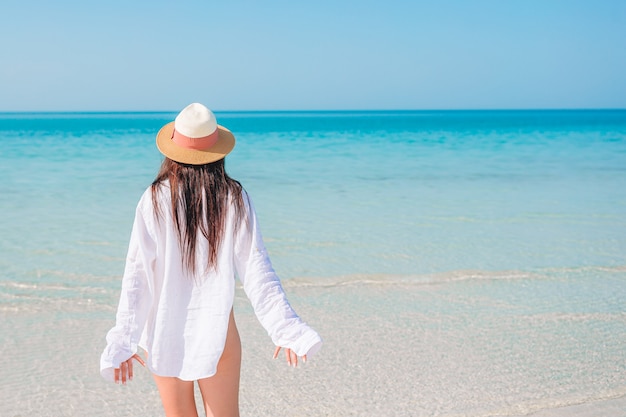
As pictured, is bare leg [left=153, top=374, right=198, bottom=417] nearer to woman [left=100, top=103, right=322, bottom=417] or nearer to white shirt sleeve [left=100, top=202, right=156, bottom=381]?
woman [left=100, top=103, right=322, bottom=417]

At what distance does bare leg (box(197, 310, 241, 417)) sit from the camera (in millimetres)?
2207

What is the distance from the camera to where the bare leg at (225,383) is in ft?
7.24

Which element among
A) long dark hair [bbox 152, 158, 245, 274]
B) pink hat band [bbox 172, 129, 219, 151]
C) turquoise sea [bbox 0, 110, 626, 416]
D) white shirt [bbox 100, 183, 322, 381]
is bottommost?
turquoise sea [bbox 0, 110, 626, 416]

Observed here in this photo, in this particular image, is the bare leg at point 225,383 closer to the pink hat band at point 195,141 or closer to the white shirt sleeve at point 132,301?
the white shirt sleeve at point 132,301

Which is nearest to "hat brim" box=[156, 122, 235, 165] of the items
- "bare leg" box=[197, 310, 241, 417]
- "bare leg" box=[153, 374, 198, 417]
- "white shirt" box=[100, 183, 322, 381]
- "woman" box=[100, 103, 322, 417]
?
"woman" box=[100, 103, 322, 417]

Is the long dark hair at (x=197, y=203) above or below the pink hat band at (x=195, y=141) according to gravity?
below

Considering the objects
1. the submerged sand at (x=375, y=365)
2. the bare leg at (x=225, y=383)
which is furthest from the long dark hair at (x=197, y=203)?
the submerged sand at (x=375, y=365)

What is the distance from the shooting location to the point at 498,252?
669 cm

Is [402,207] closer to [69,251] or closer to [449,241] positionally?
[449,241]

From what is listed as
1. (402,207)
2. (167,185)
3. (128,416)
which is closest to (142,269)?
(167,185)

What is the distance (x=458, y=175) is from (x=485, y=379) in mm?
11025

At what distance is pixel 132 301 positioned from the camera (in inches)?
83.3

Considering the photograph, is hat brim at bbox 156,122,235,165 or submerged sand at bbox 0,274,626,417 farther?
submerged sand at bbox 0,274,626,417

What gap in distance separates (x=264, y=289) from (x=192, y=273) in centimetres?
25
